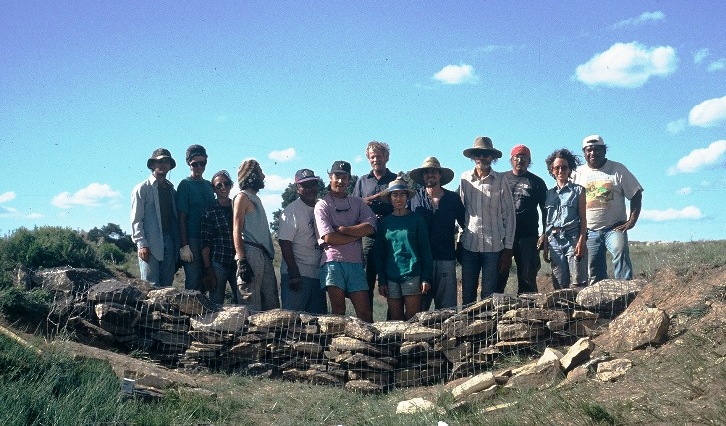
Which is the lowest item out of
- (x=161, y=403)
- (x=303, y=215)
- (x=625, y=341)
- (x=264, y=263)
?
(x=161, y=403)

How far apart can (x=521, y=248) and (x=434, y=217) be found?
3.68 ft

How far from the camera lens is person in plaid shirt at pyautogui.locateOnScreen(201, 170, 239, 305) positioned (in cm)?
843

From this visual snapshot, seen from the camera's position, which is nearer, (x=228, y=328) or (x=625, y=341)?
(x=625, y=341)

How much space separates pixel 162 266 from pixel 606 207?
5.03 metres

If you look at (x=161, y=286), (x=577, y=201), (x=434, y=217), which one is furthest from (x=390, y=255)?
(x=161, y=286)

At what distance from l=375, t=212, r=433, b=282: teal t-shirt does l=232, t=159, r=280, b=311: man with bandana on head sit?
130cm

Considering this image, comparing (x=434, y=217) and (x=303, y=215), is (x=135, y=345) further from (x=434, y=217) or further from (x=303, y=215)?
(x=434, y=217)

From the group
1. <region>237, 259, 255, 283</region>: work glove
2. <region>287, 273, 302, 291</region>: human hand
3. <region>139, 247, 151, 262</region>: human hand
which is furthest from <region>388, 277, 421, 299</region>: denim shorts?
<region>139, 247, 151, 262</region>: human hand

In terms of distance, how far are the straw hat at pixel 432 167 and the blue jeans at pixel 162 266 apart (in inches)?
114

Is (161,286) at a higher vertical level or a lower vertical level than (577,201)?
lower

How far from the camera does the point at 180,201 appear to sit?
338 inches

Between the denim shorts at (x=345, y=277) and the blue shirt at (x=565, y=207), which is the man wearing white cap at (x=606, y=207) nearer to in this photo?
the blue shirt at (x=565, y=207)

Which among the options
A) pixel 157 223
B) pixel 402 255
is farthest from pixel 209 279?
pixel 402 255

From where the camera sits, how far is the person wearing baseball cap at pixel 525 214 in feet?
27.6
